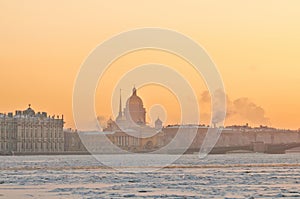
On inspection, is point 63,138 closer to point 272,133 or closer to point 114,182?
point 272,133

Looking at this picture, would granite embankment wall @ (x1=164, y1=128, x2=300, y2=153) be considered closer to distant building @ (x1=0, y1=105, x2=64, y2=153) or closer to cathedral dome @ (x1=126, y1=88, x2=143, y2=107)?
cathedral dome @ (x1=126, y1=88, x2=143, y2=107)

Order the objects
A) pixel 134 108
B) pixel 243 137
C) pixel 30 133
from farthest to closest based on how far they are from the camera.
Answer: pixel 134 108
pixel 243 137
pixel 30 133

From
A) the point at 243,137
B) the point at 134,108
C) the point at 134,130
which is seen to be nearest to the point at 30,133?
the point at 134,130

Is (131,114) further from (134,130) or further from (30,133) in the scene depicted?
(30,133)

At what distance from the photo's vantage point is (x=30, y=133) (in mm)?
152750

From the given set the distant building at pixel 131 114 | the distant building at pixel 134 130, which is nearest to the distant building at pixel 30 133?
the distant building at pixel 134 130

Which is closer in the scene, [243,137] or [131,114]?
[243,137]

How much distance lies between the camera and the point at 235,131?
184m

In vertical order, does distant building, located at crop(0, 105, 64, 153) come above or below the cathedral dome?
below

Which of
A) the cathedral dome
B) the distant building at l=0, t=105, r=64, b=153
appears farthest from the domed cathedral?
the distant building at l=0, t=105, r=64, b=153

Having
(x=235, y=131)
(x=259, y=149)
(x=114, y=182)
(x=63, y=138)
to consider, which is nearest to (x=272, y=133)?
(x=235, y=131)

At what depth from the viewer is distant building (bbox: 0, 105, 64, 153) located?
14888cm

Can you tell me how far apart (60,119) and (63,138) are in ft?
12.4

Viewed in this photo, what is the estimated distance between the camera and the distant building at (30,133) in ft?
488
